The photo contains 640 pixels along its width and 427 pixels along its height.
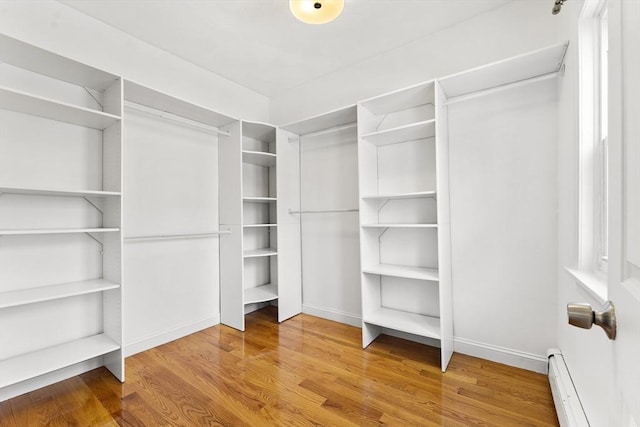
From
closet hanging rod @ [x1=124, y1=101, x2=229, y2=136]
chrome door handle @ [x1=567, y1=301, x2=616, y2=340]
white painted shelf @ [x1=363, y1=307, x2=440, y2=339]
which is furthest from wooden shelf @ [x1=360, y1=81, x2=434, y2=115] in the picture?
chrome door handle @ [x1=567, y1=301, x2=616, y2=340]

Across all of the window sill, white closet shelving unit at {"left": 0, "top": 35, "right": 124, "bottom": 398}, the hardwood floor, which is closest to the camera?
the window sill

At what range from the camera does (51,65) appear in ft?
6.27

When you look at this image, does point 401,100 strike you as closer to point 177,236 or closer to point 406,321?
point 406,321

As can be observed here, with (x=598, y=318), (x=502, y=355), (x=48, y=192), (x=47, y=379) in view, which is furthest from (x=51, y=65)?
(x=502, y=355)

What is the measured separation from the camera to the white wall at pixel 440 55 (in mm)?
2109

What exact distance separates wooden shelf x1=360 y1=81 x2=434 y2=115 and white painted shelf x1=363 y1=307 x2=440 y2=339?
1893 millimetres

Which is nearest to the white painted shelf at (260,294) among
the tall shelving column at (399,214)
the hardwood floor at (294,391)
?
the hardwood floor at (294,391)

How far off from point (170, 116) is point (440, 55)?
2.55 m

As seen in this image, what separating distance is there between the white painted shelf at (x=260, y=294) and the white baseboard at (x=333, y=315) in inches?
17.2

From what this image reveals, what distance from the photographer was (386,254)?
9.20 ft

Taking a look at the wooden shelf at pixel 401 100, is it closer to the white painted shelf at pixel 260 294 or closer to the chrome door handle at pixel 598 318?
the chrome door handle at pixel 598 318

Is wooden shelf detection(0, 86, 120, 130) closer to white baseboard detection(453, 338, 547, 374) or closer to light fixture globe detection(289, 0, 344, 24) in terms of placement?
light fixture globe detection(289, 0, 344, 24)

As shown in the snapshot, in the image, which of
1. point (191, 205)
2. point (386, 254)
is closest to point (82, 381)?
point (191, 205)

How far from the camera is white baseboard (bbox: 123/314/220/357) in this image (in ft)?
8.15
